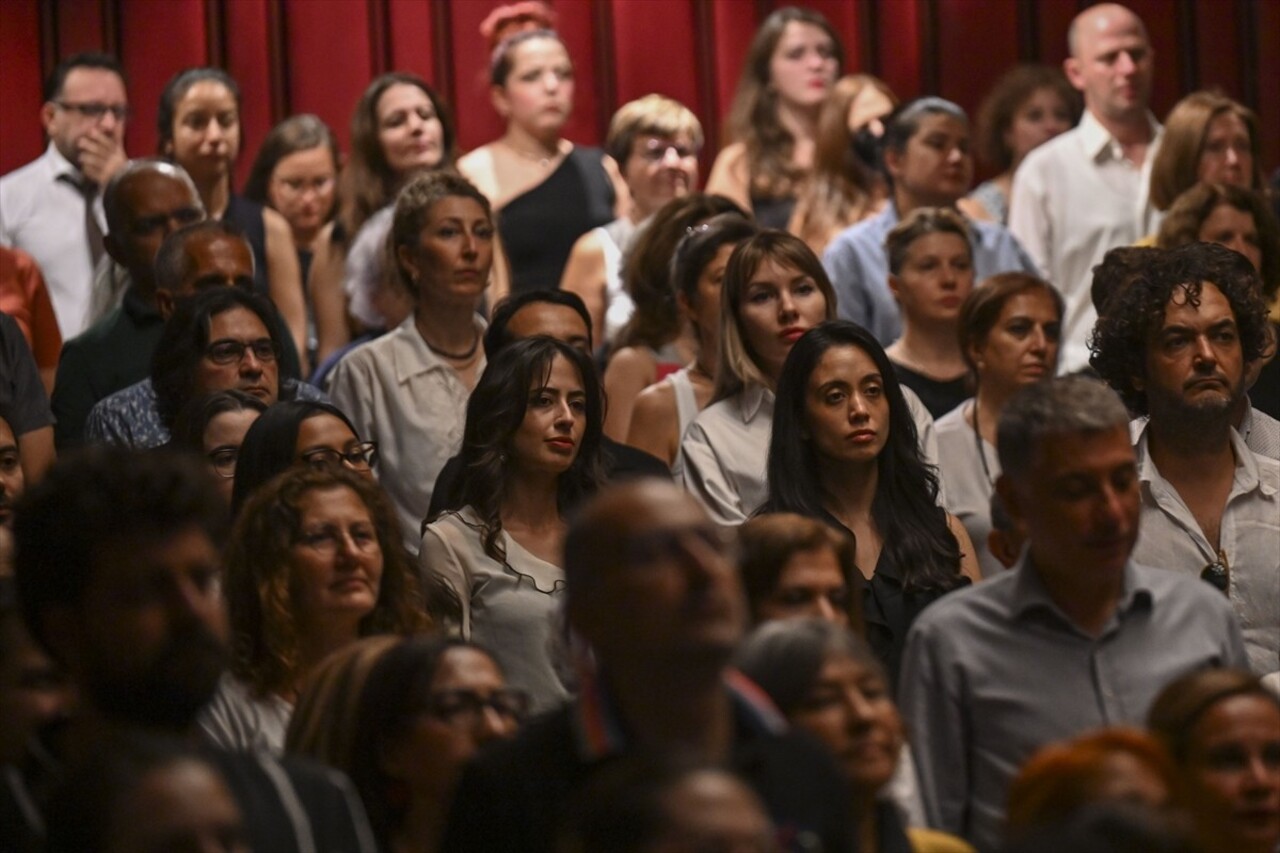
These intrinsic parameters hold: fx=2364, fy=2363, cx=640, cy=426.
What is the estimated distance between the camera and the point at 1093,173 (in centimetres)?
609

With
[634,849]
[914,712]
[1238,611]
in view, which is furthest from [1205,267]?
[634,849]

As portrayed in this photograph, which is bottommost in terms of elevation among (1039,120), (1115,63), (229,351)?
(229,351)

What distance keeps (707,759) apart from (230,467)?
2198 millimetres

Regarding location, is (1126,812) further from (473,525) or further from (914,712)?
(473,525)

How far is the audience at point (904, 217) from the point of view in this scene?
214 inches

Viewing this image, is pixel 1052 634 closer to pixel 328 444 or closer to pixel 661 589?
pixel 661 589

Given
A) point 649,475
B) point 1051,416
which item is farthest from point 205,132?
point 1051,416

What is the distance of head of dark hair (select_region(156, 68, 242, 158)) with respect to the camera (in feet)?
19.3

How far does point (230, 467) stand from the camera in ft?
13.3

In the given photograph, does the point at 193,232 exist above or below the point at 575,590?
above

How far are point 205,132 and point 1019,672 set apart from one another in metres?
3.38

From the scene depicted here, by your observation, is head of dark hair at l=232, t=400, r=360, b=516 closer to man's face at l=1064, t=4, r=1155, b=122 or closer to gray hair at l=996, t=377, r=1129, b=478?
gray hair at l=996, t=377, r=1129, b=478

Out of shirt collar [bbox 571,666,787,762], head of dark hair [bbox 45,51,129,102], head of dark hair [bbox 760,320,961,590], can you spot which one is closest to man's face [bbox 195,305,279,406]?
head of dark hair [bbox 760,320,961,590]

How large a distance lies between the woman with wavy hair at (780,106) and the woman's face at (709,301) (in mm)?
1404
